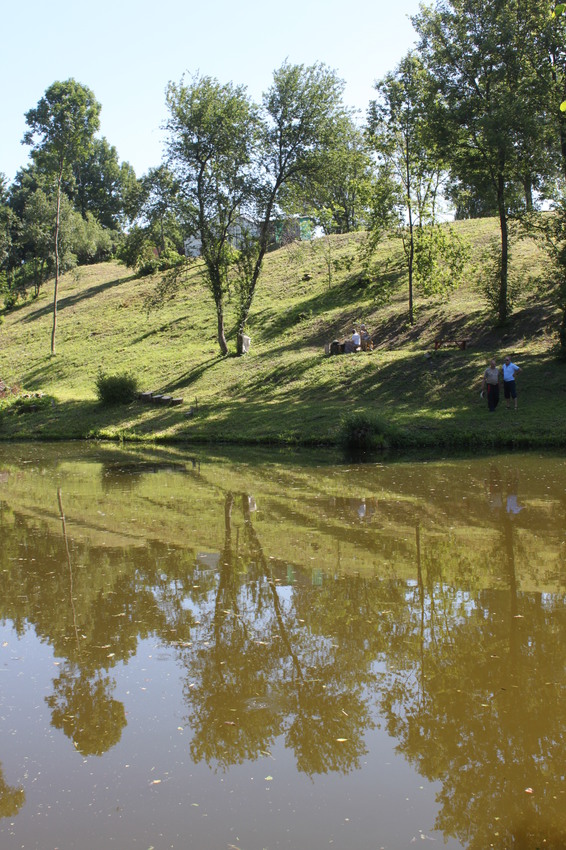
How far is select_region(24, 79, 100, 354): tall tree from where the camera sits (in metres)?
42.6

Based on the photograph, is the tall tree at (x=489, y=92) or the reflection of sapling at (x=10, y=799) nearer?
the reflection of sapling at (x=10, y=799)

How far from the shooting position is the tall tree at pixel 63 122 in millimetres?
42625

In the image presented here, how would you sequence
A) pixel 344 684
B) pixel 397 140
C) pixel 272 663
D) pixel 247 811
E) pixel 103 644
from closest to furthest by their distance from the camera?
pixel 247 811 → pixel 344 684 → pixel 272 663 → pixel 103 644 → pixel 397 140

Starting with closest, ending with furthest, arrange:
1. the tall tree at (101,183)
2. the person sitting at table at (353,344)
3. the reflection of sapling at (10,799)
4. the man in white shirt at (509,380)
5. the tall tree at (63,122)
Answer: the reflection of sapling at (10,799)
the man in white shirt at (509,380)
the person sitting at table at (353,344)
the tall tree at (63,122)
the tall tree at (101,183)

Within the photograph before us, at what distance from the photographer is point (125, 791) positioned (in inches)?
197

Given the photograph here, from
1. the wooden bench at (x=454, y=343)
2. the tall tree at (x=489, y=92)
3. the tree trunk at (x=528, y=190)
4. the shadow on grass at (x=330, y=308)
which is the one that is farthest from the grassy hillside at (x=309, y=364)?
the tall tree at (x=489, y=92)

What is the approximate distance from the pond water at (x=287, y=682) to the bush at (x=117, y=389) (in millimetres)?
21283

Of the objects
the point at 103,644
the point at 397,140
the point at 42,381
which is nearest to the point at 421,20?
the point at 397,140

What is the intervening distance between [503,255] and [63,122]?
2632 cm

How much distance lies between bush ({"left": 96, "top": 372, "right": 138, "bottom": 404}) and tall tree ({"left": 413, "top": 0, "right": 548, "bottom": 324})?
Result: 53.7 feet

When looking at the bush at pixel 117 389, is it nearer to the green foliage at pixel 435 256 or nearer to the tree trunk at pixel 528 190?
the green foliage at pixel 435 256

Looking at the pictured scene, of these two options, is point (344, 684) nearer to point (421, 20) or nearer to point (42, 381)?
point (421, 20)

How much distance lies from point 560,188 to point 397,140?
7.54 meters

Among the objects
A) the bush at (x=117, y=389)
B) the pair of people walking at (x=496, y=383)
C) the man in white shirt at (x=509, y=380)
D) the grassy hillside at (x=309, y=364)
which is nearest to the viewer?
the pair of people walking at (x=496, y=383)
